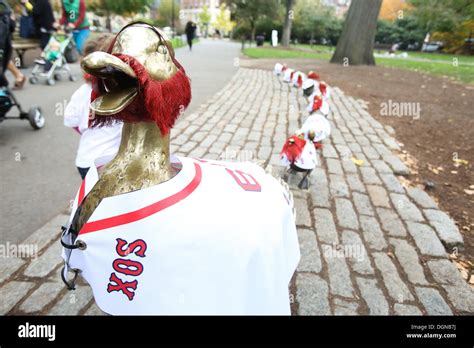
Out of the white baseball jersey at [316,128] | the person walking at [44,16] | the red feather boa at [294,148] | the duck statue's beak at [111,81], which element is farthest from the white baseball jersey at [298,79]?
the duck statue's beak at [111,81]

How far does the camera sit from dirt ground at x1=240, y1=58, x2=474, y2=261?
423 centimetres

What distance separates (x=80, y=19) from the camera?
8.89 metres

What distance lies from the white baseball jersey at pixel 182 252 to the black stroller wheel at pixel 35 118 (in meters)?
4.84

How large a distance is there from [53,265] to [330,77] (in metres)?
12.0

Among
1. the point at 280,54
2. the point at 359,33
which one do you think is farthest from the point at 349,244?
the point at 280,54

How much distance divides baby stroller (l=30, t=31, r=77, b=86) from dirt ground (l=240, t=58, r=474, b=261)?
7815 mm

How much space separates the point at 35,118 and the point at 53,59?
162 inches

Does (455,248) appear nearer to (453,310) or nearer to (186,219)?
(453,310)

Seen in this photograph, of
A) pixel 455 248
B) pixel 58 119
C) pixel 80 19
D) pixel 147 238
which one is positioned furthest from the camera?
pixel 80 19

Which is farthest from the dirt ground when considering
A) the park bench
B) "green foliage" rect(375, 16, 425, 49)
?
"green foliage" rect(375, 16, 425, 49)

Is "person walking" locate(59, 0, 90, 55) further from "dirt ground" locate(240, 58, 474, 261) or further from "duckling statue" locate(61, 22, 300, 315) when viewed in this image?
"duckling statue" locate(61, 22, 300, 315)

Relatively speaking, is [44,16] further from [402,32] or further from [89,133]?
[402,32]
